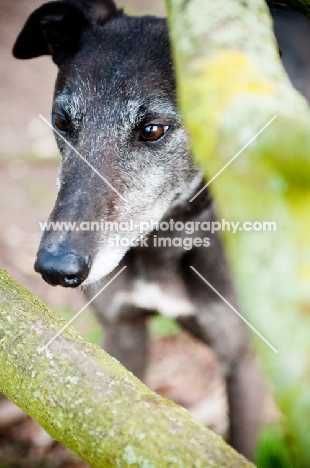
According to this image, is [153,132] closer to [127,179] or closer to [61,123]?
[127,179]

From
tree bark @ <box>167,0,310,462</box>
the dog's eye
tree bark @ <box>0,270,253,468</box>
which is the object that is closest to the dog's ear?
the dog's eye

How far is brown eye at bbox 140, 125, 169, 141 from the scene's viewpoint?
2.22 meters

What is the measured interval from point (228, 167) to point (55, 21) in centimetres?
189

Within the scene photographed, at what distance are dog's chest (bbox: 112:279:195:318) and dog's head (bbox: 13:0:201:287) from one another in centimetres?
60

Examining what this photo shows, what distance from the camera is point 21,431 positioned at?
3.30 m

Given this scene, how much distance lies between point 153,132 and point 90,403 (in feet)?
4.08

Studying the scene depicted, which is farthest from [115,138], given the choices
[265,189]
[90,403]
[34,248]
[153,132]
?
[34,248]

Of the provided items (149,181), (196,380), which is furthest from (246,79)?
(196,380)

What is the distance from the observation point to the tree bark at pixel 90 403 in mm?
1140

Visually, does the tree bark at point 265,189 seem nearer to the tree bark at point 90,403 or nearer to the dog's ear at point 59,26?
the tree bark at point 90,403

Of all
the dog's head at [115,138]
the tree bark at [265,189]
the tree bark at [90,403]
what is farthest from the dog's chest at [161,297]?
the tree bark at [265,189]

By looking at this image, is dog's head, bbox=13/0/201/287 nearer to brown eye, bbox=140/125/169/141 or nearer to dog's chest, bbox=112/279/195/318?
brown eye, bbox=140/125/169/141

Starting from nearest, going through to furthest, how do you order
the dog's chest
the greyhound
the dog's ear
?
the greyhound, the dog's ear, the dog's chest

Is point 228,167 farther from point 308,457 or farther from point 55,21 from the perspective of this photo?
point 55,21
